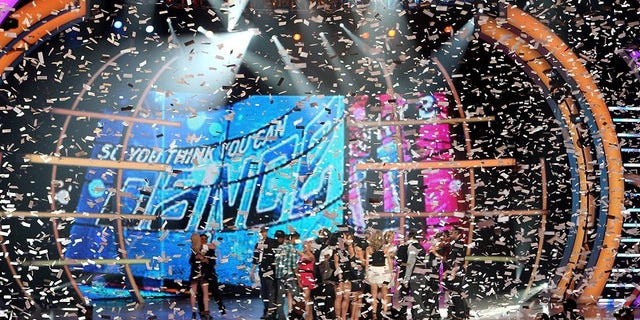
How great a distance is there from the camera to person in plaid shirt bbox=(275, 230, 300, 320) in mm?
9164

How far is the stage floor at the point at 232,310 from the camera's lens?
10570 millimetres

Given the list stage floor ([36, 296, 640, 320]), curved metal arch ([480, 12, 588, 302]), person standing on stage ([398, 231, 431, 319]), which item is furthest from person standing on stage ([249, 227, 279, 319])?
curved metal arch ([480, 12, 588, 302])

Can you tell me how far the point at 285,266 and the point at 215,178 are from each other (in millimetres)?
4205

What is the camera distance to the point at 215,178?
1305cm

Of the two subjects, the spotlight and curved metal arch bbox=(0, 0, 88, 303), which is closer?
curved metal arch bbox=(0, 0, 88, 303)

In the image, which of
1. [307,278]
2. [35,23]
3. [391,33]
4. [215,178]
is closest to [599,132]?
[391,33]

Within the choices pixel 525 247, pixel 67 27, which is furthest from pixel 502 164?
pixel 67 27

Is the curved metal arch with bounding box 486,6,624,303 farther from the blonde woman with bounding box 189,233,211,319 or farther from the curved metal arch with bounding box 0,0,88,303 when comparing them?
the curved metal arch with bounding box 0,0,88,303

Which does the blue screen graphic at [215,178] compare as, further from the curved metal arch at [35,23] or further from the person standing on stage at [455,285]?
the person standing on stage at [455,285]

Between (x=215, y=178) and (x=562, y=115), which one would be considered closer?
(x=562, y=115)

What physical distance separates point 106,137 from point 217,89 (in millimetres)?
1976

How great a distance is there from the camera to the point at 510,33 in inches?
474

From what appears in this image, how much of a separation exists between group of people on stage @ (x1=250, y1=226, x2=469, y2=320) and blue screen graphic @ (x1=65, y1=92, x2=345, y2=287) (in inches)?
125

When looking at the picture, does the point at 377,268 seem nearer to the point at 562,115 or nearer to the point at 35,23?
the point at 562,115
